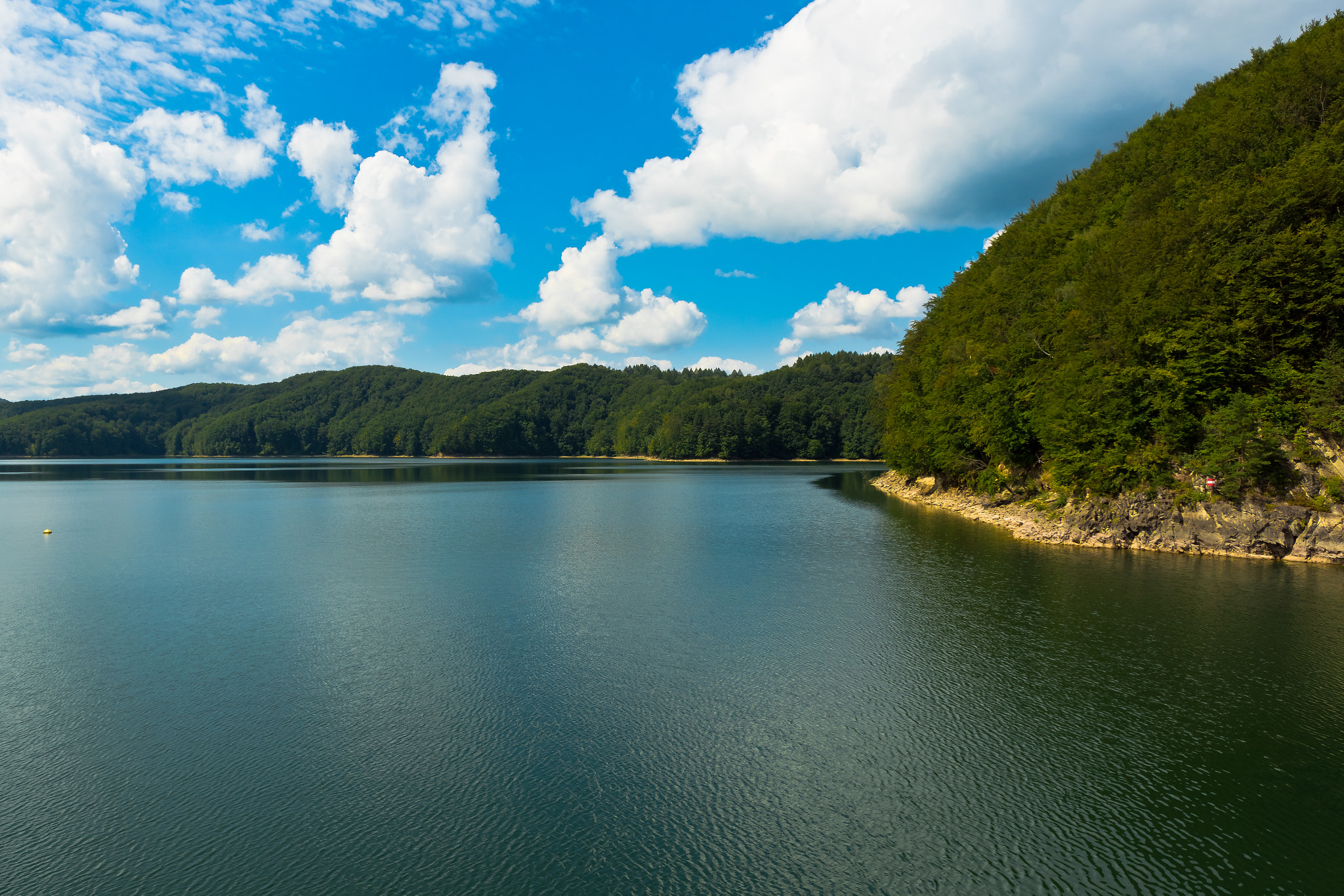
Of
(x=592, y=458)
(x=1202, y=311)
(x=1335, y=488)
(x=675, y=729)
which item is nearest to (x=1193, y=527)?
(x=1335, y=488)

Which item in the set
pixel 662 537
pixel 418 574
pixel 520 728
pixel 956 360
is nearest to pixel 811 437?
pixel 956 360

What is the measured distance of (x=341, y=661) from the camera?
13969mm

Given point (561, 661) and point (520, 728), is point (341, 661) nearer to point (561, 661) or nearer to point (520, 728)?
point (561, 661)

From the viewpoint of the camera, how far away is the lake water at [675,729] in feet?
24.1

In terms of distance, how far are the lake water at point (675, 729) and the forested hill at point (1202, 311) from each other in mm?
5403

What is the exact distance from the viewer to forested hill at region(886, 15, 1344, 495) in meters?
24.2

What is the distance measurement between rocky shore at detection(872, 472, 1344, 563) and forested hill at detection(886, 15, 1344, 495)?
3.47ft

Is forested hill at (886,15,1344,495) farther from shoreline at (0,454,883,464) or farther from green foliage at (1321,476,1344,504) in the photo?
shoreline at (0,454,883,464)

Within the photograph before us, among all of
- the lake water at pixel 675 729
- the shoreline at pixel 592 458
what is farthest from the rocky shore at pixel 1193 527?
the shoreline at pixel 592 458

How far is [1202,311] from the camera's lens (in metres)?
25.6

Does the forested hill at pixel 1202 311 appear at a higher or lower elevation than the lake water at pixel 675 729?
higher

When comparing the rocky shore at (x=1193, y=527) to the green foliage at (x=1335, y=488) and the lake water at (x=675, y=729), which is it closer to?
the green foliage at (x=1335, y=488)

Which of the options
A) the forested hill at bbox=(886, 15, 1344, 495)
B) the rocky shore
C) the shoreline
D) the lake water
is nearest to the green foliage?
the rocky shore

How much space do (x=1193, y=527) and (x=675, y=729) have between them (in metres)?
24.8
